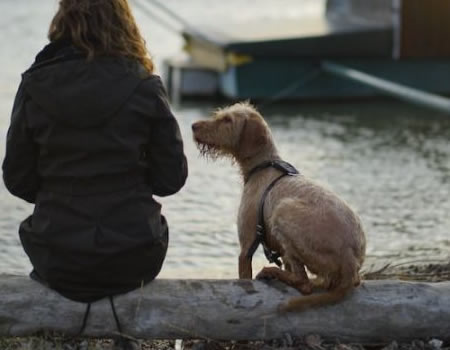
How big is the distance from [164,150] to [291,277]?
2.98ft

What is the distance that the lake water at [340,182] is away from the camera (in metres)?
7.26

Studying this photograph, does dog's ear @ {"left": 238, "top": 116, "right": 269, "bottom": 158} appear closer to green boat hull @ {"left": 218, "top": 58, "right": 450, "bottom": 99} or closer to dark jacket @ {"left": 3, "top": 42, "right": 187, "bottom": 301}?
dark jacket @ {"left": 3, "top": 42, "right": 187, "bottom": 301}

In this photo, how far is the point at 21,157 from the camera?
3.98 meters

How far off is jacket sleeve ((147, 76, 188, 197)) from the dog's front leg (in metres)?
0.69

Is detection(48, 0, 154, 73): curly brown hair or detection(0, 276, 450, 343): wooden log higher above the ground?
detection(48, 0, 154, 73): curly brown hair

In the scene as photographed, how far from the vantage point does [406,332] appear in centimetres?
421

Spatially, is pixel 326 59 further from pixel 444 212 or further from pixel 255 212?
pixel 255 212

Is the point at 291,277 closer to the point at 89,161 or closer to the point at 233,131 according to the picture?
the point at 233,131

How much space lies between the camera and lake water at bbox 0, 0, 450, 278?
23.8 ft

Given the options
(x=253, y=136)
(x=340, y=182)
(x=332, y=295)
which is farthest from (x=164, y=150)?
(x=340, y=182)

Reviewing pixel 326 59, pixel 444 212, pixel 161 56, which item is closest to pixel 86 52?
pixel 444 212

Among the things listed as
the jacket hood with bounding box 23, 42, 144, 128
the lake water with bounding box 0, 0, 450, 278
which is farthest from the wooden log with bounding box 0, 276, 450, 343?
the lake water with bounding box 0, 0, 450, 278

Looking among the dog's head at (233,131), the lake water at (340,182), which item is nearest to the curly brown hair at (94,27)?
the dog's head at (233,131)

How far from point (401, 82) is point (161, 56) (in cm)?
617
